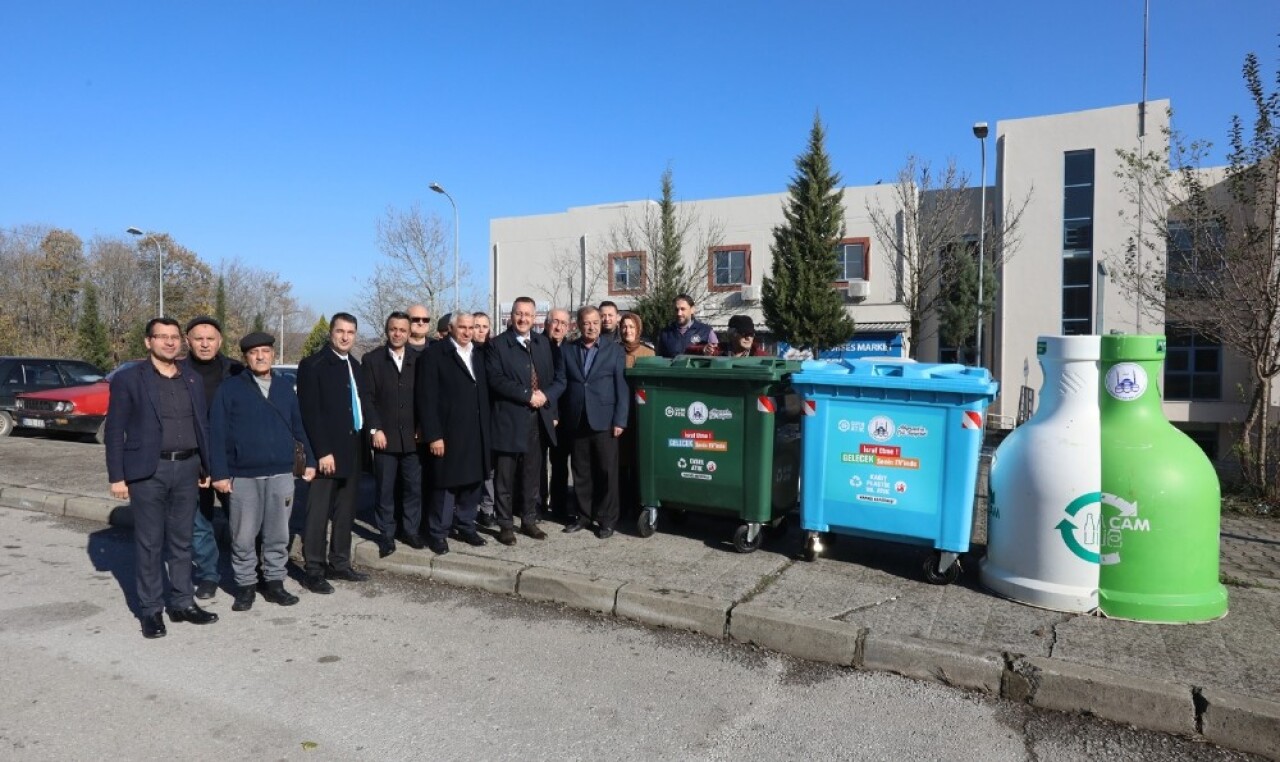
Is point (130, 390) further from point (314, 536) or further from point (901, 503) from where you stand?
point (901, 503)

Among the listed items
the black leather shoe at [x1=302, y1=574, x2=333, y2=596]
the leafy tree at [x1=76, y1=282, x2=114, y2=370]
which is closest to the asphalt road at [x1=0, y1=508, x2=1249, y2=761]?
the black leather shoe at [x1=302, y1=574, x2=333, y2=596]

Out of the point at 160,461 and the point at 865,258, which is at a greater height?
the point at 865,258

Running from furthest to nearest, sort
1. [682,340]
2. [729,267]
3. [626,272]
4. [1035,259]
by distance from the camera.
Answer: [626,272]
[729,267]
[1035,259]
[682,340]

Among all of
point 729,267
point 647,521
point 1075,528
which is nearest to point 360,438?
point 647,521

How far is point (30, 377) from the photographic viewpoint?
16094mm

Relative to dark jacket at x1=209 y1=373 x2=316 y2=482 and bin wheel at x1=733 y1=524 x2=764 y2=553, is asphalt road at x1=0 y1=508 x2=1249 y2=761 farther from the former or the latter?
bin wheel at x1=733 y1=524 x2=764 y2=553

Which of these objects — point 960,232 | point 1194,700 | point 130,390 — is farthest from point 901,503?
point 960,232

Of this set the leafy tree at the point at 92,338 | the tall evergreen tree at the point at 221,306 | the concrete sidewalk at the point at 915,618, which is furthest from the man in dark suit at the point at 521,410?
the tall evergreen tree at the point at 221,306

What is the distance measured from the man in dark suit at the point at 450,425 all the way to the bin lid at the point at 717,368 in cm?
130

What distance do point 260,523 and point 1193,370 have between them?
28.9 meters

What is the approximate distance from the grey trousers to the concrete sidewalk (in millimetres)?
977

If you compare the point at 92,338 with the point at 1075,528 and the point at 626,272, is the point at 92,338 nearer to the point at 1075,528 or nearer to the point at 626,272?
the point at 626,272

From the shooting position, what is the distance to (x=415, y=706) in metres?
3.89

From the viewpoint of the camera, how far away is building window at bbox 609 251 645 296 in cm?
Result: 3456
